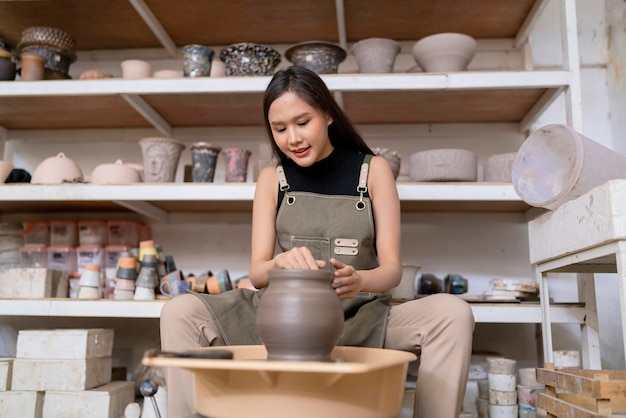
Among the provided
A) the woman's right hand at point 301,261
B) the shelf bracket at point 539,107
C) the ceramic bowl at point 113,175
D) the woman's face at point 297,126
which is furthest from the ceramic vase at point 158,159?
the shelf bracket at point 539,107

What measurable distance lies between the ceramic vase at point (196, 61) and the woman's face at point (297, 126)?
93cm

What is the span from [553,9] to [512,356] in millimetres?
1907

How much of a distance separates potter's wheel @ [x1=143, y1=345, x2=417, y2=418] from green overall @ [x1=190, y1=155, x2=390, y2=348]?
1.87 feet

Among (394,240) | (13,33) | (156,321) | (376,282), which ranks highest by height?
(13,33)

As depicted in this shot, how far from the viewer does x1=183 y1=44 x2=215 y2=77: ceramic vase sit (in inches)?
97.9

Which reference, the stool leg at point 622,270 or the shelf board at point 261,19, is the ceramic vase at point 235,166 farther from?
the stool leg at point 622,270

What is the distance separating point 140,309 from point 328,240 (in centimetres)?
99

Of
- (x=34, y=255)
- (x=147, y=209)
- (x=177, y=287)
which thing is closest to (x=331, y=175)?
(x=177, y=287)

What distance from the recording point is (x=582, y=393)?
1.35 metres

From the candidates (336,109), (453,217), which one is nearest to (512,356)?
(453,217)

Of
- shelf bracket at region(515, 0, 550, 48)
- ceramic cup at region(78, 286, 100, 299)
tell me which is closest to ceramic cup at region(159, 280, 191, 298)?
ceramic cup at region(78, 286, 100, 299)

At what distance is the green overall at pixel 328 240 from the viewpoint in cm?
160

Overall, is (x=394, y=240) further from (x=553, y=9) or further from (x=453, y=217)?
(x=553, y=9)

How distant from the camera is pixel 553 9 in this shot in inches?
116
